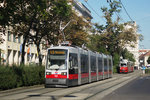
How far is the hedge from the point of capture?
704 inches

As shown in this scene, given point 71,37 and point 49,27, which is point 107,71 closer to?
point 71,37

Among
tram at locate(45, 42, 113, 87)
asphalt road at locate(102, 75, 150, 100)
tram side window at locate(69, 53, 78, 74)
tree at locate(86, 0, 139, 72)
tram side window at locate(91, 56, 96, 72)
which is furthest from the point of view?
tree at locate(86, 0, 139, 72)

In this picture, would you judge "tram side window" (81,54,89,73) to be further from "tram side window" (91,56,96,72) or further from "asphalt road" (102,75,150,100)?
"asphalt road" (102,75,150,100)

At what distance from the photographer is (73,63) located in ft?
70.5

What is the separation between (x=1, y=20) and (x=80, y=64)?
8557 millimetres

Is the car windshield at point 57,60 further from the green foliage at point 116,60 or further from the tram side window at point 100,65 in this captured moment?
the green foliage at point 116,60

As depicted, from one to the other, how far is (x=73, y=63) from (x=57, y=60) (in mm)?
1381

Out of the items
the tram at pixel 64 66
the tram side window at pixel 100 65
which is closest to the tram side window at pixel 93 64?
the tram side window at pixel 100 65

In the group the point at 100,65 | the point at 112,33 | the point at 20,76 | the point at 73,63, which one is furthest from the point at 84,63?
the point at 112,33

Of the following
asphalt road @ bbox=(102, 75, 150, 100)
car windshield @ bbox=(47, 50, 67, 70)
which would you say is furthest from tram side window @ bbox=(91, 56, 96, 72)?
asphalt road @ bbox=(102, 75, 150, 100)

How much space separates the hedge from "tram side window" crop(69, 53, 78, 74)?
124 inches

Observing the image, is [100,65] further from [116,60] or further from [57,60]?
[116,60]

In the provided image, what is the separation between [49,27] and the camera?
1081 inches

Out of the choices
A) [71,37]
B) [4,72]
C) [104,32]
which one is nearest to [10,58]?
[71,37]
